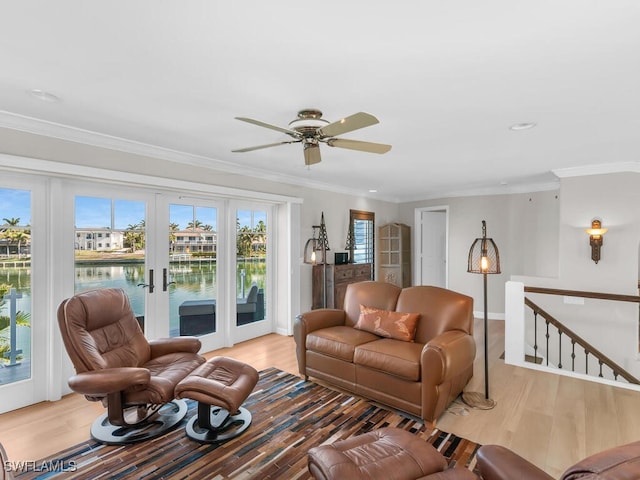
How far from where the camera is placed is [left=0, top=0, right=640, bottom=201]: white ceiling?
1464 mm

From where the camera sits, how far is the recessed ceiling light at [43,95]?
2.22 metres

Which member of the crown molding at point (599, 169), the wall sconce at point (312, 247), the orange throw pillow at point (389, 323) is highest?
the crown molding at point (599, 169)

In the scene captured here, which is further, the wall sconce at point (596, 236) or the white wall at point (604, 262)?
the wall sconce at point (596, 236)

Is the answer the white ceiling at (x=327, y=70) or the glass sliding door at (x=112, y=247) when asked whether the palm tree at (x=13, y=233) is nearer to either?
the glass sliding door at (x=112, y=247)

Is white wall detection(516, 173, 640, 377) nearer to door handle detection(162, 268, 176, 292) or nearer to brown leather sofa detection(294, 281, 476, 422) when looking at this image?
brown leather sofa detection(294, 281, 476, 422)

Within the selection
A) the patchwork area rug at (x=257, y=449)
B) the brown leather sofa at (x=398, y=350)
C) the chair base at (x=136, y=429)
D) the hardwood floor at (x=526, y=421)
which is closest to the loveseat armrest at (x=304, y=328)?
the brown leather sofa at (x=398, y=350)

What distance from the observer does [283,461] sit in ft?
7.41

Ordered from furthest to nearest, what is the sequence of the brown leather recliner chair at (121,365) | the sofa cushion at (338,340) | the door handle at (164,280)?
the door handle at (164,280)
the sofa cushion at (338,340)
the brown leather recliner chair at (121,365)

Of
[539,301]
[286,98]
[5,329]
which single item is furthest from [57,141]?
[539,301]

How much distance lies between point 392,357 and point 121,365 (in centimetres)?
215

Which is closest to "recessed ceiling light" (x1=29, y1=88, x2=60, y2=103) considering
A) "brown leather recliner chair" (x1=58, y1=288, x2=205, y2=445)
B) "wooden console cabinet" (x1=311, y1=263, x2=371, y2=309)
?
"brown leather recliner chair" (x1=58, y1=288, x2=205, y2=445)

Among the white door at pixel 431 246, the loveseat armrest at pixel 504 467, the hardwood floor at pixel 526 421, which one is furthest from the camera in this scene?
the white door at pixel 431 246

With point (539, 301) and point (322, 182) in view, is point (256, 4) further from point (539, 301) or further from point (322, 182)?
point (539, 301)

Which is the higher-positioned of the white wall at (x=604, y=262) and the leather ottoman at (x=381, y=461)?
the white wall at (x=604, y=262)
